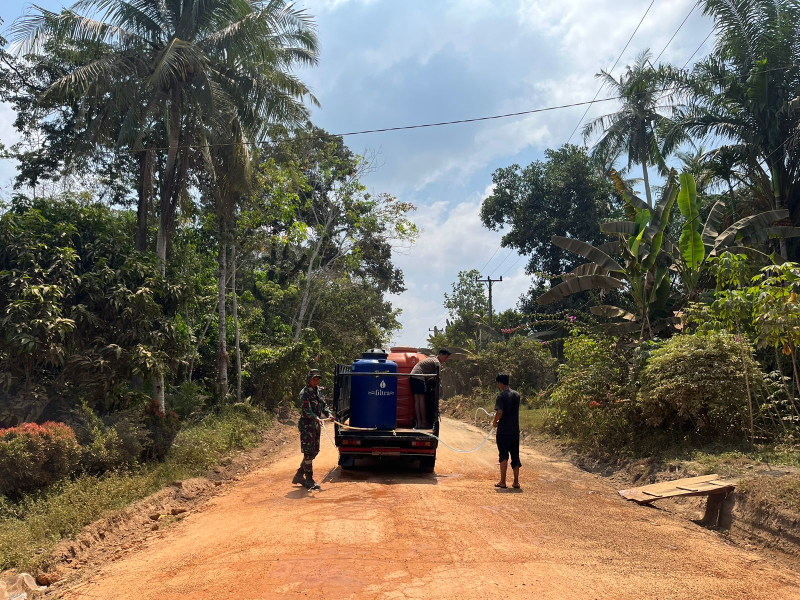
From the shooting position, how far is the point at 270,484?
33.6 feet

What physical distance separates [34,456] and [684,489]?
870 centimetres

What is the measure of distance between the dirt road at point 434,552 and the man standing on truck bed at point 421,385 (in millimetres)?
2188

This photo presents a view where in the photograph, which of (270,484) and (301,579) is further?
(270,484)

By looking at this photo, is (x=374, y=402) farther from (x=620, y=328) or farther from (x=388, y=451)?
(x=620, y=328)

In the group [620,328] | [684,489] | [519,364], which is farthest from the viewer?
[519,364]

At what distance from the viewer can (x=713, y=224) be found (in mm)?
16906

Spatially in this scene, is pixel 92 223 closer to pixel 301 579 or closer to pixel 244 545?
pixel 244 545

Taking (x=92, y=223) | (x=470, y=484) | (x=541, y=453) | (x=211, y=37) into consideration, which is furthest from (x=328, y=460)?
(x=211, y=37)

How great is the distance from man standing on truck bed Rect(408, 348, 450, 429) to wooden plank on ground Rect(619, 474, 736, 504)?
12.6ft

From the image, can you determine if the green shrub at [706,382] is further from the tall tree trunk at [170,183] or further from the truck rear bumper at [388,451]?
the tall tree trunk at [170,183]

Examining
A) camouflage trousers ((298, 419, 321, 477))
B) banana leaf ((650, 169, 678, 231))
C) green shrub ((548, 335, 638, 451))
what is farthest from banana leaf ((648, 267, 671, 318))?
camouflage trousers ((298, 419, 321, 477))

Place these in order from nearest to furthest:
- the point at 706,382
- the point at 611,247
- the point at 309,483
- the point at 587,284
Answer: the point at 309,483, the point at 706,382, the point at 587,284, the point at 611,247

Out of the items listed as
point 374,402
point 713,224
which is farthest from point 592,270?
point 374,402

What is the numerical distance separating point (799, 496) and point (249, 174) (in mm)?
12847
